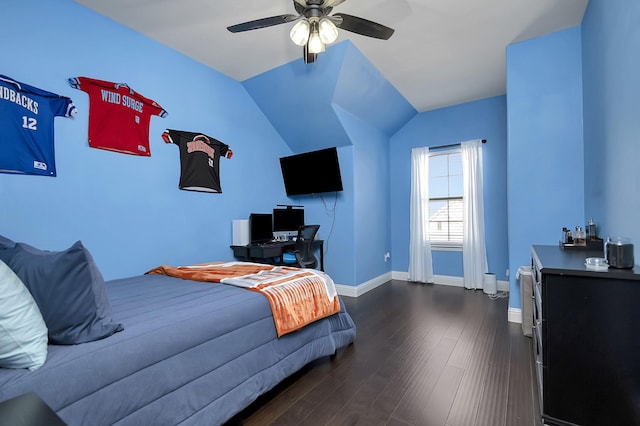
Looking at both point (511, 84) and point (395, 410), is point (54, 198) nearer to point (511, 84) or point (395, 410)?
point (395, 410)

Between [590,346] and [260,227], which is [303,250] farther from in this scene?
[590,346]

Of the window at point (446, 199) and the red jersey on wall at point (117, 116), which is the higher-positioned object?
the red jersey on wall at point (117, 116)

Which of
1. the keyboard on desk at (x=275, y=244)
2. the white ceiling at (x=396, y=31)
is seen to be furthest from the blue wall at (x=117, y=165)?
the keyboard on desk at (x=275, y=244)

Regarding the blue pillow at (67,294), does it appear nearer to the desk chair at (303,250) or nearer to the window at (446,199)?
the desk chair at (303,250)

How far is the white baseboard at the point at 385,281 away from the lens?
13.9 ft

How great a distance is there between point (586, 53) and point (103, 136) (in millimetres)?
4469

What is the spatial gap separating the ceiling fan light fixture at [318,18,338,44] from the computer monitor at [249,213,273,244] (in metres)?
2.36

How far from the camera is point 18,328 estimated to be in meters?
1.00

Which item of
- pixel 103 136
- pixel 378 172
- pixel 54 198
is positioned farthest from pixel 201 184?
pixel 378 172

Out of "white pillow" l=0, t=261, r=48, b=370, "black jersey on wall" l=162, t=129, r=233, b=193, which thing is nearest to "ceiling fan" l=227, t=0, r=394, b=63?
"black jersey on wall" l=162, t=129, r=233, b=193

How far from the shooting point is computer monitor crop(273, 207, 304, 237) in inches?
171

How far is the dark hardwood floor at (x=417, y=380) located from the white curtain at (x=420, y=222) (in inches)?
64.3

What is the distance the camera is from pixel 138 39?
291cm

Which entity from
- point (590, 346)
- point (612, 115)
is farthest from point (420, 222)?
point (590, 346)
